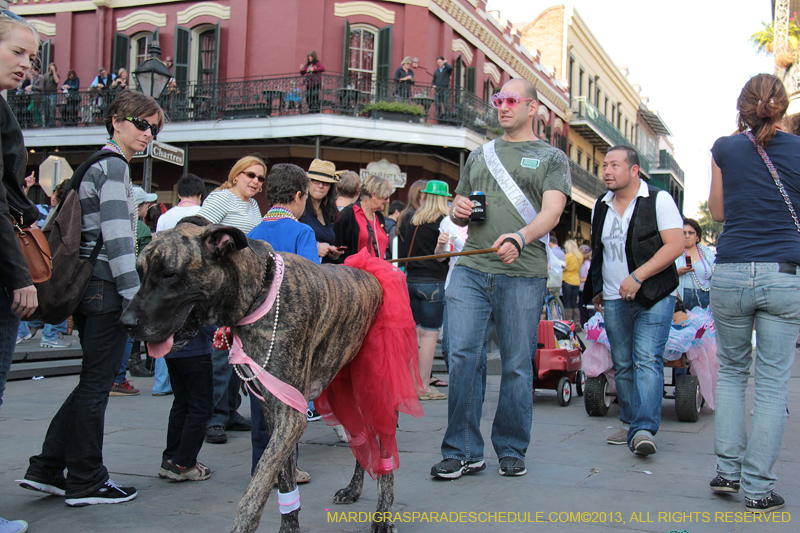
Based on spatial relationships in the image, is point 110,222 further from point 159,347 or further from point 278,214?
point 159,347

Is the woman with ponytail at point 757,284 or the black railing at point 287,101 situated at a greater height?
the black railing at point 287,101

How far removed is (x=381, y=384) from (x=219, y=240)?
1.08m

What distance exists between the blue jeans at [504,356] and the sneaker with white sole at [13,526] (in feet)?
7.34

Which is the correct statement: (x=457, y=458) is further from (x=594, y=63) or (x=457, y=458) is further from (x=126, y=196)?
(x=594, y=63)

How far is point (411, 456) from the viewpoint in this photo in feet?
14.6

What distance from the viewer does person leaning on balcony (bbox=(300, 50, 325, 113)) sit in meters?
17.9

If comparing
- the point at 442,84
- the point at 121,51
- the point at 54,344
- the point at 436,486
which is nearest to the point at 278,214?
the point at 436,486

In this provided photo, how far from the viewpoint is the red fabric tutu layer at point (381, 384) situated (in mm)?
3025

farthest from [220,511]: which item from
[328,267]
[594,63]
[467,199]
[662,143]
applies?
[662,143]

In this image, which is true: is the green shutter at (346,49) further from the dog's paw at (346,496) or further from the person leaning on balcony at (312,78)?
the dog's paw at (346,496)

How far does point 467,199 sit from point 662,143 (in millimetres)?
62953

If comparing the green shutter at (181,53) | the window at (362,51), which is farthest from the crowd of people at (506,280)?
the green shutter at (181,53)

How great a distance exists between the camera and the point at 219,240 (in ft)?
7.72

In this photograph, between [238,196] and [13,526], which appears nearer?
[13,526]
